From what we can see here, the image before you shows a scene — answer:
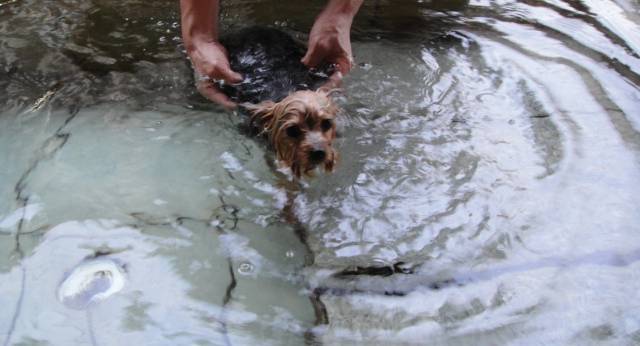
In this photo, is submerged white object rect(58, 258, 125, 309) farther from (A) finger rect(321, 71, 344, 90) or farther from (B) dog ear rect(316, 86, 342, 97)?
(A) finger rect(321, 71, 344, 90)

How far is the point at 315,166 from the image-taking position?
2318 mm

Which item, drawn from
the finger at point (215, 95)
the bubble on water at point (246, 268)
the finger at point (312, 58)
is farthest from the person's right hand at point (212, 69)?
the bubble on water at point (246, 268)

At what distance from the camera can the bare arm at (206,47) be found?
2822 mm

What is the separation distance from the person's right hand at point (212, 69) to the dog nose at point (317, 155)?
27.4 inches

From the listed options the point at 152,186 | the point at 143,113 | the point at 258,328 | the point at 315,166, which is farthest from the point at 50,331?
the point at 143,113

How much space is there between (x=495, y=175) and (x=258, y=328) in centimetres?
119

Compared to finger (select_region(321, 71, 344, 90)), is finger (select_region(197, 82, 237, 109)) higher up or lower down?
lower down

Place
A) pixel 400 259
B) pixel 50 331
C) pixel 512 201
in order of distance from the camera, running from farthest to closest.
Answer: pixel 512 201, pixel 400 259, pixel 50 331

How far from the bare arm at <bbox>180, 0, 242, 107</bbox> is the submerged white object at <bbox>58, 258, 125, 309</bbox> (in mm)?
1076

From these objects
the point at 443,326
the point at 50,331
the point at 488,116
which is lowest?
the point at 50,331

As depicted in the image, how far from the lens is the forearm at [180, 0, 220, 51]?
9.40 feet

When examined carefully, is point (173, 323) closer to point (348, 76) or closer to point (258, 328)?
point (258, 328)

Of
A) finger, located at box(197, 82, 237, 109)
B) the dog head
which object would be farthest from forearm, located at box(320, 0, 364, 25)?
the dog head

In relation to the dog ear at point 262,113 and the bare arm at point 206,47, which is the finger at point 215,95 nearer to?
the bare arm at point 206,47
